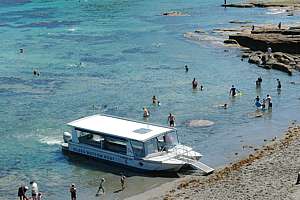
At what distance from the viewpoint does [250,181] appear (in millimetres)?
36688

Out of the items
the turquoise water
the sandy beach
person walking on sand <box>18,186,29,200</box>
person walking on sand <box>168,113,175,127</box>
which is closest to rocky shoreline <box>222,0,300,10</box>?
the turquoise water

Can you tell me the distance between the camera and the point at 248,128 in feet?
168

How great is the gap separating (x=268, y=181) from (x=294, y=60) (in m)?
43.3

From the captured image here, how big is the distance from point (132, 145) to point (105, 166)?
2846 millimetres

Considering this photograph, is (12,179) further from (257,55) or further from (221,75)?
(257,55)

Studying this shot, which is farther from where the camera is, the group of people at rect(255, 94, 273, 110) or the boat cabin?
the group of people at rect(255, 94, 273, 110)

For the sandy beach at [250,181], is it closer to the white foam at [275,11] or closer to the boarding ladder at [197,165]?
the boarding ladder at [197,165]

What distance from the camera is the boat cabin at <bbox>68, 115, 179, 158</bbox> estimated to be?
138 feet

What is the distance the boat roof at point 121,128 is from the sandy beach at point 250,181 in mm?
4317

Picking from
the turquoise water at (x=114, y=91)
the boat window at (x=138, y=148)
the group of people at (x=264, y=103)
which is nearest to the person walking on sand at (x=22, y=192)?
the turquoise water at (x=114, y=91)

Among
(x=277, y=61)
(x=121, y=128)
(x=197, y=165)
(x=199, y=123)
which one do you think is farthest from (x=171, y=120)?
(x=277, y=61)

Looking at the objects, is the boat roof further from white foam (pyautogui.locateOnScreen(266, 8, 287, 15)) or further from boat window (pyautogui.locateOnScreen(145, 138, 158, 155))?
white foam (pyautogui.locateOnScreen(266, 8, 287, 15))

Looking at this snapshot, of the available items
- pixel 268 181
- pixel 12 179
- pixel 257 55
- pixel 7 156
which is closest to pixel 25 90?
pixel 7 156

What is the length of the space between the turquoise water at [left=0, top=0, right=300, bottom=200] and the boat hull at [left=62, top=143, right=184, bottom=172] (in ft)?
2.48
